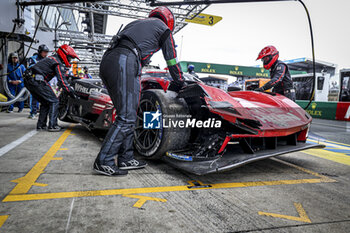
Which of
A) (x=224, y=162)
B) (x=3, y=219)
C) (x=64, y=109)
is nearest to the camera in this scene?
(x=3, y=219)

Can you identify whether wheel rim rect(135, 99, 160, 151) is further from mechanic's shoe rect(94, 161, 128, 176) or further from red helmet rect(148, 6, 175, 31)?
red helmet rect(148, 6, 175, 31)

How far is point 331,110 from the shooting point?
1034 centimetres

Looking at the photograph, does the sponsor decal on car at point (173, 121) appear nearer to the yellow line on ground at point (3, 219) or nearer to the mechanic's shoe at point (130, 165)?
the mechanic's shoe at point (130, 165)

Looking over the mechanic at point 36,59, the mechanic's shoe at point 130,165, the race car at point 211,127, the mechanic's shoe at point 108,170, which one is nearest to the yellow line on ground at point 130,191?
the race car at point 211,127

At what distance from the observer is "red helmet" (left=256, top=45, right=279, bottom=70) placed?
15.5ft

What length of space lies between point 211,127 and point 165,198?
2.97 ft

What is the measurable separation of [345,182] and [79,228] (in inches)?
103

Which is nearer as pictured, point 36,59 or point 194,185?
point 194,185

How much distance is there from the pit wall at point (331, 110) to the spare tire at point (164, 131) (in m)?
9.74

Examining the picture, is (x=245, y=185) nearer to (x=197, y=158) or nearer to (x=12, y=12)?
(x=197, y=158)

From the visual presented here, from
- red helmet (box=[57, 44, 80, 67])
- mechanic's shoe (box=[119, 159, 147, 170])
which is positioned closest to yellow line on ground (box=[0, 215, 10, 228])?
mechanic's shoe (box=[119, 159, 147, 170])

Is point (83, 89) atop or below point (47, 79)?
below

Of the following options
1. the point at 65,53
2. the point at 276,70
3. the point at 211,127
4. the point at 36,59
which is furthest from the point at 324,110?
the point at 36,59

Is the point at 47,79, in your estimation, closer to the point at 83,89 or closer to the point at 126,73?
the point at 83,89
